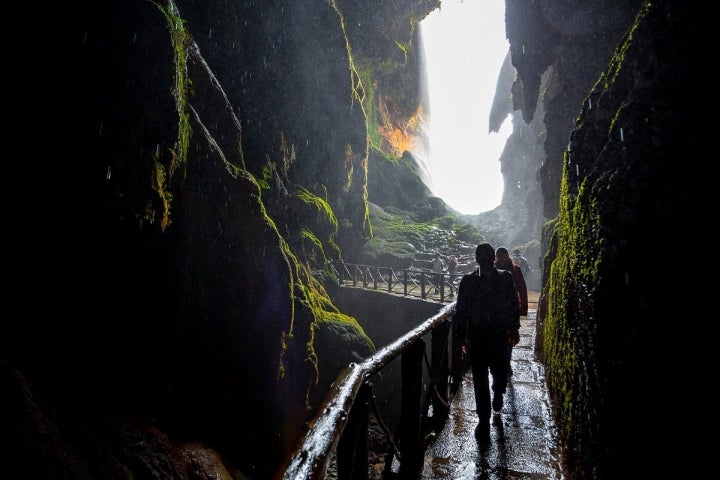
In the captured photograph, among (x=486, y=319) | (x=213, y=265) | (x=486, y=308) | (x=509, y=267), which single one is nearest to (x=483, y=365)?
(x=486, y=319)

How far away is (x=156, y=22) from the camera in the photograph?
5539 mm

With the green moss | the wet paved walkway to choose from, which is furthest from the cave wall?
the green moss

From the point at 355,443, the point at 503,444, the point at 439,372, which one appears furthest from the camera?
the point at 439,372

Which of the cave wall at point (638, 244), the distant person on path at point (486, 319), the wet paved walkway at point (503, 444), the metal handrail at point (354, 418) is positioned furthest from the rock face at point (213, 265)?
the distant person on path at point (486, 319)

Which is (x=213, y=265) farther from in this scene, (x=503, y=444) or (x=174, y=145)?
(x=503, y=444)

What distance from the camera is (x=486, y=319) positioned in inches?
143

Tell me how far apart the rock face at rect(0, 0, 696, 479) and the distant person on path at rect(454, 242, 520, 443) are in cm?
57

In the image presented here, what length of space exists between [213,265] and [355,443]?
6.48 m

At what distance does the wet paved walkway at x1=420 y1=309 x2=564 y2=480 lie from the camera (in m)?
3.09

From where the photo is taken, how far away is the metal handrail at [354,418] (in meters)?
1.38

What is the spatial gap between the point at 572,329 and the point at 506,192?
2349 inches

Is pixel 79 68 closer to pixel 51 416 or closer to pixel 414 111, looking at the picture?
pixel 51 416

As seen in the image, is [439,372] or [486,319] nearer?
[486,319]

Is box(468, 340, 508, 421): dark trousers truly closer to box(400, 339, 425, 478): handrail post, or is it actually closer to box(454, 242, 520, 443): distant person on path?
box(454, 242, 520, 443): distant person on path
